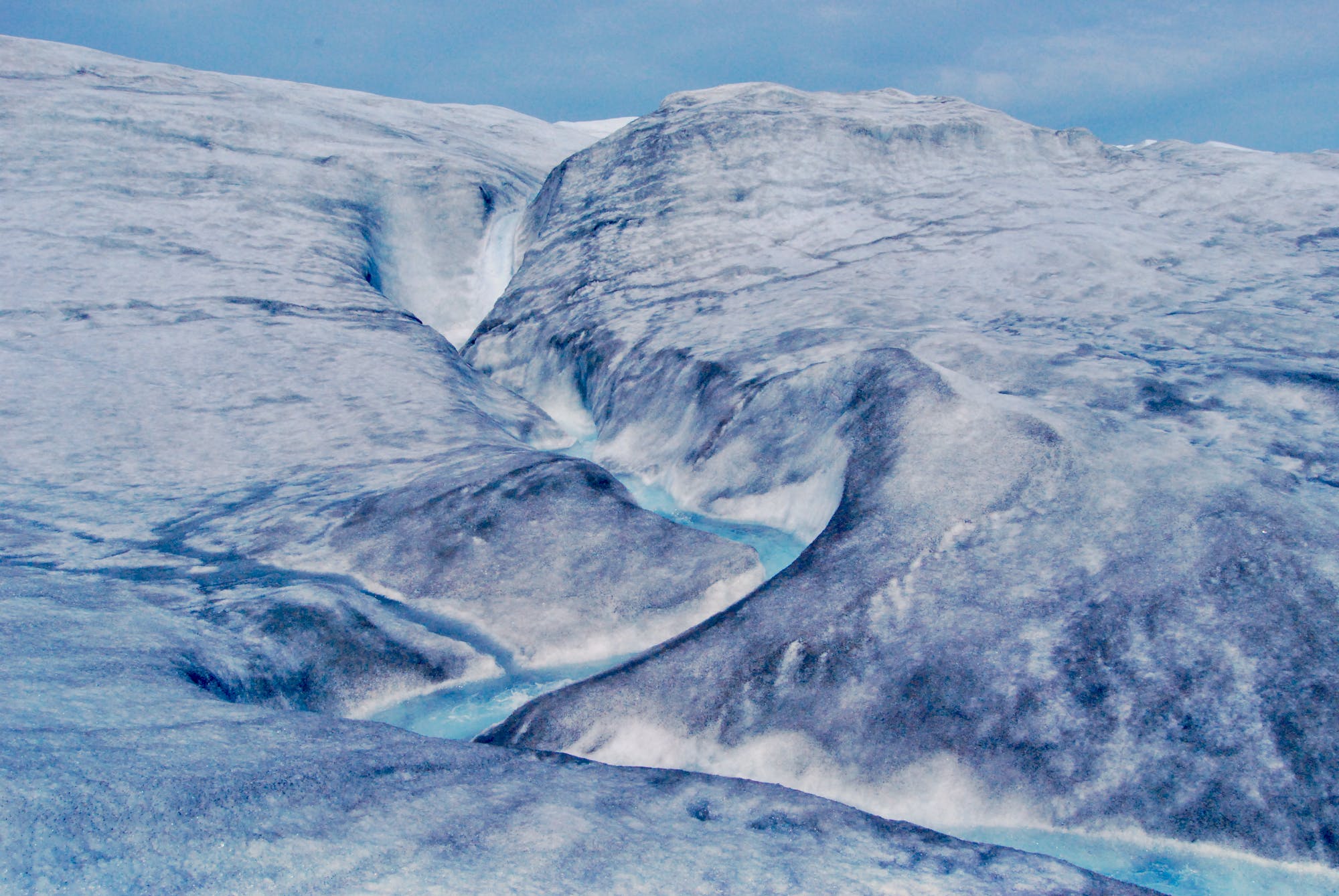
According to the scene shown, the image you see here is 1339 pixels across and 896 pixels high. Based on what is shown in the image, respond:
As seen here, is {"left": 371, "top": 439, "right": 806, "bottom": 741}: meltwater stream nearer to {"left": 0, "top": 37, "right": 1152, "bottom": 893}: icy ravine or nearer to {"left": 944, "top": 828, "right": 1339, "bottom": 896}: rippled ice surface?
{"left": 0, "top": 37, "right": 1152, "bottom": 893}: icy ravine

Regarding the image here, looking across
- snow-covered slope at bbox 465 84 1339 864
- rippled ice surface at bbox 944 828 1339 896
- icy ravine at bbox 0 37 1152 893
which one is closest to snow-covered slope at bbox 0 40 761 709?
icy ravine at bbox 0 37 1152 893

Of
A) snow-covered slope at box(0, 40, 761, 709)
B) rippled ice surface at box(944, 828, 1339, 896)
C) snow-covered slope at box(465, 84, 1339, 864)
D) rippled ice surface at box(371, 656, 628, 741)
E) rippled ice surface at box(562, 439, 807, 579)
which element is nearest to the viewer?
rippled ice surface at box(944, 828, 1339, 896)

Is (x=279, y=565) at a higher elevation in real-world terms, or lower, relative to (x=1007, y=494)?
lower

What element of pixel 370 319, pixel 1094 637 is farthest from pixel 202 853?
pixel 370 319

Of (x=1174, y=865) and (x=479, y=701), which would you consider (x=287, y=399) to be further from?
(x=1174, y=865)

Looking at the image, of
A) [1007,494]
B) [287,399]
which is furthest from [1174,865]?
[287,399]
